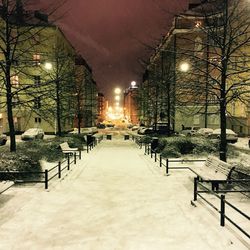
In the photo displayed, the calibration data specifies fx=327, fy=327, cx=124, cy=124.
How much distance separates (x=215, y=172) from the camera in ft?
38.9

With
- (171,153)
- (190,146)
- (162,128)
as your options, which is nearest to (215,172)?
(171,153)

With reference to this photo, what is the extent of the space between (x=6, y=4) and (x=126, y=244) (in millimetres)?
13765

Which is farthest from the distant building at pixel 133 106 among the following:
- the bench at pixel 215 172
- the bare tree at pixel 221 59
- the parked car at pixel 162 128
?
the bench at pixel 215 172

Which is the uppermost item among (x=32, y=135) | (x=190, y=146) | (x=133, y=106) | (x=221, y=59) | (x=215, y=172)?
(x=221, y=59)

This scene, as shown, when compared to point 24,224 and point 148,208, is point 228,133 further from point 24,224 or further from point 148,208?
point 24,224

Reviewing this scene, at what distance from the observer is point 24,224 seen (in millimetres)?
8094

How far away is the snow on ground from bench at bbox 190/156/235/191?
31.6 inches

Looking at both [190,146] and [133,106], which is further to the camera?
[133,106]

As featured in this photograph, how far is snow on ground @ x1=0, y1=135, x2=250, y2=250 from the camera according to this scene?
22.7 feet

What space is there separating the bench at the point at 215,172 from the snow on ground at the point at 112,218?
A: 80cm

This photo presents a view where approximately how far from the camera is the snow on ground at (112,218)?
6926mm

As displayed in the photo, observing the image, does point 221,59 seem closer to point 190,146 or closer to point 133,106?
point 190,146

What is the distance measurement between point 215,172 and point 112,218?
16.3 ft

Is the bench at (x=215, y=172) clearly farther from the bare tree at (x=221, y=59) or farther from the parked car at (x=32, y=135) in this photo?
the parked car at (x=32, y=135)
